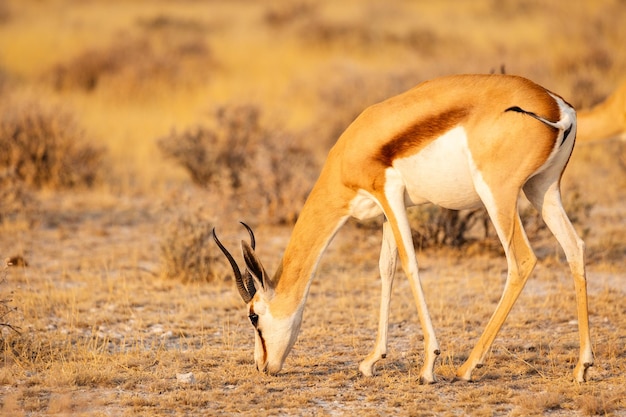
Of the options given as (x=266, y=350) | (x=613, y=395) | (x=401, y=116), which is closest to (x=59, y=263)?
(x=266, y=350)

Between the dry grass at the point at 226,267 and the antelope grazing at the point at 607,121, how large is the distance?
0.97 m

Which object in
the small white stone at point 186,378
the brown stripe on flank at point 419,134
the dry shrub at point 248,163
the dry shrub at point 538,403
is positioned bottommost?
the dry shrub at point 538,403

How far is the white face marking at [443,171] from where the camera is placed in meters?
5.98

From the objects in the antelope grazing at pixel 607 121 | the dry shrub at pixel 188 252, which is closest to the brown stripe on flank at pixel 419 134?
the dry shrub at pixel 188 252

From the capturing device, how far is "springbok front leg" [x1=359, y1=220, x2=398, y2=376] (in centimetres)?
645

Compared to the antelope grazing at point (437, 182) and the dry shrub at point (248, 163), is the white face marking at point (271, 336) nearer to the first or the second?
the antelope grazing at point (437, 182)

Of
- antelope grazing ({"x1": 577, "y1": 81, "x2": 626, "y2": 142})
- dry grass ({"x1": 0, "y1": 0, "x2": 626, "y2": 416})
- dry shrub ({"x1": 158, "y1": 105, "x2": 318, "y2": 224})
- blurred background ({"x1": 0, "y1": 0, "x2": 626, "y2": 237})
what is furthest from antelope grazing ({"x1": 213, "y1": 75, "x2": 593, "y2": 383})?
dry shrub ({"x1": 158, "y1": 105, "x2": 318, "y2": 224})

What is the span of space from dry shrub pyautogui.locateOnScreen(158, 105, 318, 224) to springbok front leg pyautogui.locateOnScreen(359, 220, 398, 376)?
16.1ft

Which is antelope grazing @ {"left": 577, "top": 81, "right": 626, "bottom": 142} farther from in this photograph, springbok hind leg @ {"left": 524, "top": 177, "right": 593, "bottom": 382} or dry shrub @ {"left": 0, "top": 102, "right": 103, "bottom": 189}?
dry shrub @ {"left": 0, "top": 102, "right": 103, "bottom": 189}

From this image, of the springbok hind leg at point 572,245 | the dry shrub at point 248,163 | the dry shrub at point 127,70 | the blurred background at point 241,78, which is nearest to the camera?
the springbok hind leg at point 572,245

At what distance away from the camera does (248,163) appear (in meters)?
12.6

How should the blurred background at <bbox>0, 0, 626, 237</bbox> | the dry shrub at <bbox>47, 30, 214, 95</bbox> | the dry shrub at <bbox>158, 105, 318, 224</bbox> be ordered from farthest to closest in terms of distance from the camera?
1. the dry shrub at <bbox>47, 30, 214, 95</bbox>
2. the blurred background at <bbox>0, 0, 626, 237</bbox>
3. the dry shrub at <bbox>158, 105, 318, 224</bbox>

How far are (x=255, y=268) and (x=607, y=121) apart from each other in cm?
481

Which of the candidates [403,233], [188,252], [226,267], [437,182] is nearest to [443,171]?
[437,182]
